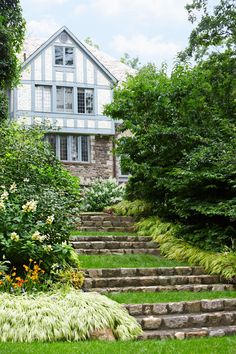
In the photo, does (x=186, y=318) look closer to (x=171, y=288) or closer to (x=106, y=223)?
(x=171, y=288)

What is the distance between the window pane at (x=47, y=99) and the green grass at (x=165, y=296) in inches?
766

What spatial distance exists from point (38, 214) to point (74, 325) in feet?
10.6

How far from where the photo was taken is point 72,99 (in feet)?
90.0

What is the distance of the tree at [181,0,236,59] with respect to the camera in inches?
654

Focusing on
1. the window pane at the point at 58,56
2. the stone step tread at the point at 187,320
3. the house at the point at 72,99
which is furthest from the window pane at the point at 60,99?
the stone step tread at the point at 187,320

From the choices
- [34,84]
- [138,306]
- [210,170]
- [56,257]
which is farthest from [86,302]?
[34,84]

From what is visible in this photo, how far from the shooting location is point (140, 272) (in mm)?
9594

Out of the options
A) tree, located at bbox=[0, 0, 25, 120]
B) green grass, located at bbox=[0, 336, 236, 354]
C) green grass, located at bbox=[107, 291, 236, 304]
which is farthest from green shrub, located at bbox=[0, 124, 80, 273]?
tree, located at bbox=[0, 0, 25, 120]

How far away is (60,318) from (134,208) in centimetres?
853

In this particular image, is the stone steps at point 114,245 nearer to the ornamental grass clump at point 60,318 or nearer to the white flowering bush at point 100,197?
the ornamental grass clump at point 60,318

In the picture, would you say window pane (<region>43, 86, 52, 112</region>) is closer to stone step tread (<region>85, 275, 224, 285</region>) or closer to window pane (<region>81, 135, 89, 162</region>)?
window pane (<region>81, 135, 89, 162</region>)

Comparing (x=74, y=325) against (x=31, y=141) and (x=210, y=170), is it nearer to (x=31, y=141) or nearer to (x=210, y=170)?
(x=210, y=170)

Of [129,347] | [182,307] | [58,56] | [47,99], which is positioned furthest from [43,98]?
[129,347]

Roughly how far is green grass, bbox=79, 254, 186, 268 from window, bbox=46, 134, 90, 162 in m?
16.5
